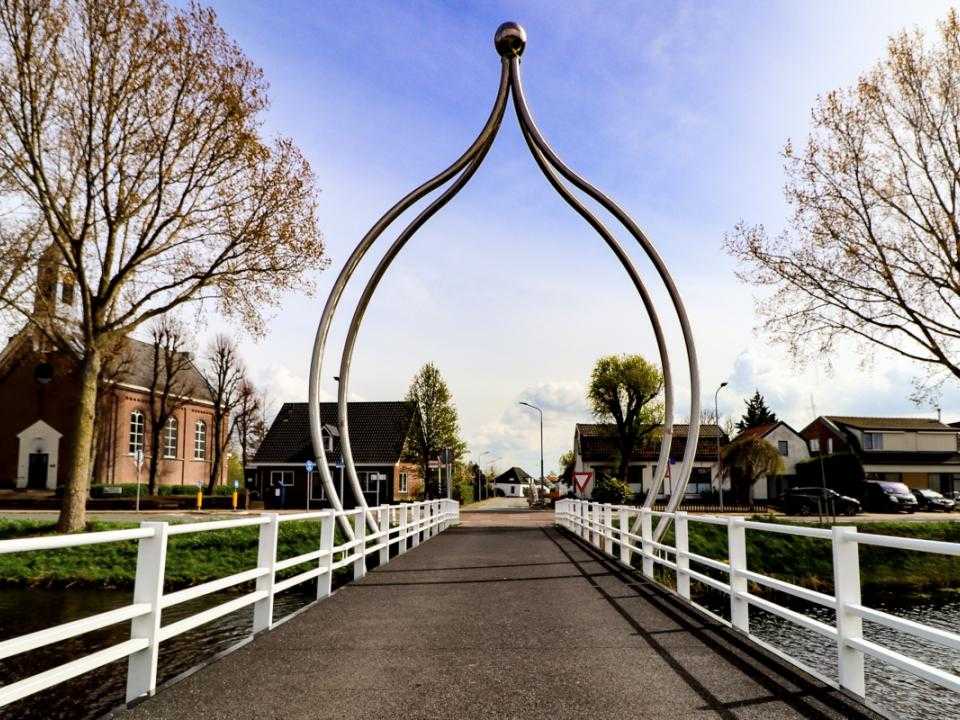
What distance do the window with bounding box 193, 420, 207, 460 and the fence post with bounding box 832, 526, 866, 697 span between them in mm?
64940

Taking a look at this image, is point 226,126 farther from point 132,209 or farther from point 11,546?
point 11,546

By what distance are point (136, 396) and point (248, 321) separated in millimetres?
37637

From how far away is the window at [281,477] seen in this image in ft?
188

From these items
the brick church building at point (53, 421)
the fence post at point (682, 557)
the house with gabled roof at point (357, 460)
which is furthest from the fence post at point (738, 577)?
the brick church building at point (53, 421)

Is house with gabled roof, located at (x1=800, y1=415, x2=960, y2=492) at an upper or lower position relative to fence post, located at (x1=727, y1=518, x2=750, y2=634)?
upper

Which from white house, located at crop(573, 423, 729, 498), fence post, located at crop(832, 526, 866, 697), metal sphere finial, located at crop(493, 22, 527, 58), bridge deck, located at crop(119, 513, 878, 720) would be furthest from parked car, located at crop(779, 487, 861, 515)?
fence post, located at crop(832, 526, 866, 697)

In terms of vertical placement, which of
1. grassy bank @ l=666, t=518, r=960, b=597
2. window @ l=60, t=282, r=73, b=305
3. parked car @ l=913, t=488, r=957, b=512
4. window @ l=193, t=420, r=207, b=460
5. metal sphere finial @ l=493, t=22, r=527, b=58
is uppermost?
metal sphere finial @ l=493, t=22, r=527, b=58

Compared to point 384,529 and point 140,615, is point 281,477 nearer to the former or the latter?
point 384,529

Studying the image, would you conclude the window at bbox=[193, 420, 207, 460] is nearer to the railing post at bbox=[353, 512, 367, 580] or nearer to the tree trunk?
the tree trunk

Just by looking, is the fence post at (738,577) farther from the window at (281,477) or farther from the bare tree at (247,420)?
the bare tree at (247,420)

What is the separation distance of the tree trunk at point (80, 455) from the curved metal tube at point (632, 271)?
13.9 meters

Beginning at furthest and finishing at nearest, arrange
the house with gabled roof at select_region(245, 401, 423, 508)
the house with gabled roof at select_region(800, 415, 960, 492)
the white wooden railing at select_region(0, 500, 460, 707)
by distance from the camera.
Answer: the house with gabled roof at select_region(800, 415, 960, 492) → the house with gabled roof at select_region(245, 401, 423, 508) → the white wooden railing at select_region(0, 500, 460, 707)

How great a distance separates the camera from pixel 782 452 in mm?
65375

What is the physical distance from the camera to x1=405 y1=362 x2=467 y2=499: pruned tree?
58.1 metres
